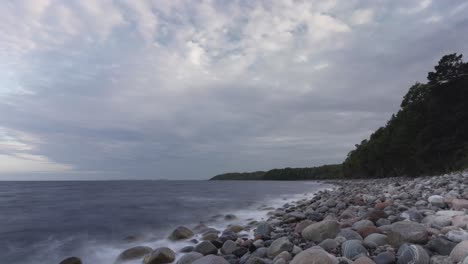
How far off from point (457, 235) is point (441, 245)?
584 millimetres

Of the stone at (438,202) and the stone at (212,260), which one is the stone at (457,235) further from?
the stone at (212,260)

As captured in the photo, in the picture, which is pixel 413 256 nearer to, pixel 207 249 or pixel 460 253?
pixel 460 253

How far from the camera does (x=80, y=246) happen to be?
11.3m

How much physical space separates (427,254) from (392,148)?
1726 inches

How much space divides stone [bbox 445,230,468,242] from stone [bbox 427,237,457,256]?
8.5 inches

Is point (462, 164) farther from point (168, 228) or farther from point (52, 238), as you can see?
point (52, 238)

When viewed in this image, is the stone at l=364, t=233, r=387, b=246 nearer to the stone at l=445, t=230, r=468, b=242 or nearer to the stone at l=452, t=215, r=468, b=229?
the stone at l=445, t=230, r=468, b=242

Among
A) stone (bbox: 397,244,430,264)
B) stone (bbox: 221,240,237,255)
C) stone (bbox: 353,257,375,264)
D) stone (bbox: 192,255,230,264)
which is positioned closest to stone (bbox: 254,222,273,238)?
stone (bbox: 221,240,237,255)

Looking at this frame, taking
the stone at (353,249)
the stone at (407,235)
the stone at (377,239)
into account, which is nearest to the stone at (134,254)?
the stone at (353,249)

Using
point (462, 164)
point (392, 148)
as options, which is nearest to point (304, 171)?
point (392, 148)

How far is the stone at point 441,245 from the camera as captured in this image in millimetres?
5305

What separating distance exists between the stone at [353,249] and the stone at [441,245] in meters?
1.19

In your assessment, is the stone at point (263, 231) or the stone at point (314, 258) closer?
the stone at point (314, 258)

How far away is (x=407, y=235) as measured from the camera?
595 centimetres
